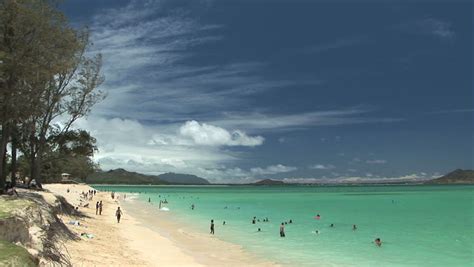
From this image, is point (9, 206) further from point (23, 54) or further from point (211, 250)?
point (211, 250)

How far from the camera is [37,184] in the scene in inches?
1676

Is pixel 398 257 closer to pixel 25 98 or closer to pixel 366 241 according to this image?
pixel 366 241

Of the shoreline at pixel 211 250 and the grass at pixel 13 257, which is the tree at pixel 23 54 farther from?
the grass at pixel 13 257

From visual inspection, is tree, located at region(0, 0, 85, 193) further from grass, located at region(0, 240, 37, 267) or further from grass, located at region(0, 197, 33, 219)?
grass, located at region(0, 240, 37, 267)

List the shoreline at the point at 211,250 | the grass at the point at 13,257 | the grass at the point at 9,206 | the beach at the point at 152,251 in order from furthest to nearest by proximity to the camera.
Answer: the shoreline at the point at 211,250 → the beach at the point at 152,251 → the grass at the point at 9,206 → the grass at the point at 13,257

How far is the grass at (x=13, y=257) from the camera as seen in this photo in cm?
929

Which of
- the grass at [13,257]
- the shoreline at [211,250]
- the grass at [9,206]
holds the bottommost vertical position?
the shoreline at [211,250]

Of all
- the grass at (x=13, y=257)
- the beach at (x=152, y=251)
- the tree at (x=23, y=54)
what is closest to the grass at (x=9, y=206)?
the beach at (x=152, y=251)

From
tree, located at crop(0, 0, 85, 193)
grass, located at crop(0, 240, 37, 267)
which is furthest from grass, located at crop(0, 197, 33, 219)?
tree, located at crop(0, 0, 85, 193)

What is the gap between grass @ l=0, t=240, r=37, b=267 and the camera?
9285mm

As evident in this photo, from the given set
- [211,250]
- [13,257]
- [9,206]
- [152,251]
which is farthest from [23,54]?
[13,257]

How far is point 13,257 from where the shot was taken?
379 inches

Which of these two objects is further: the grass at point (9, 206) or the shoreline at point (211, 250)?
the shoreline at point (211, 250)

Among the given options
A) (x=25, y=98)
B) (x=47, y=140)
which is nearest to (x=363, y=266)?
(x=25, y=98)
